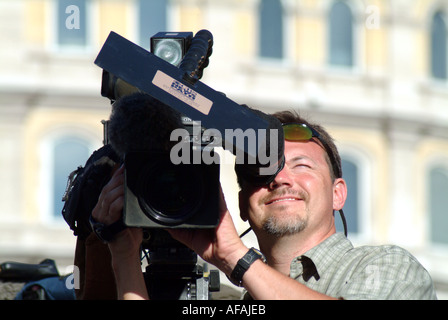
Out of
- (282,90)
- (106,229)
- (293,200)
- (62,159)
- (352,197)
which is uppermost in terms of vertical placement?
(282,90)

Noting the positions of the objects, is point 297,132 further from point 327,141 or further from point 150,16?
point 150,16

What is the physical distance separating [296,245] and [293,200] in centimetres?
15

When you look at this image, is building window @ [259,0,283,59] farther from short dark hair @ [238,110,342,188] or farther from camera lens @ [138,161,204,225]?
camera lens @ [138,161,204,225]

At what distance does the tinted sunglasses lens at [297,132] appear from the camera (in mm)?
4375

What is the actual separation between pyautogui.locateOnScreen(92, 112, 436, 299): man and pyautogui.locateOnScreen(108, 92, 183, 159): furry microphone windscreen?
11cm

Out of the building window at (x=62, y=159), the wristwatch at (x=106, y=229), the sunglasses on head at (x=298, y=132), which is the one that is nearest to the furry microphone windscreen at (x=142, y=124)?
the wristwatch at (x=106, y=229)

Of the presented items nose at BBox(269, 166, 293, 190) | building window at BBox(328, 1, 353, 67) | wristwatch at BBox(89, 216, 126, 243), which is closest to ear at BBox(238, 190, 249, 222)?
nose at BBox(269, 166, 293, 190)

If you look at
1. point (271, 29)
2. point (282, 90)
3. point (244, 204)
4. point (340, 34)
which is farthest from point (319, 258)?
point (340, 34)

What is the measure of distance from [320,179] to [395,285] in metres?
0.68

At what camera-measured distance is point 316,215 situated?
4.23 m

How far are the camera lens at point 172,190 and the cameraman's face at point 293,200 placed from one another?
61 cm

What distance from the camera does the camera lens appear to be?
3.59 m

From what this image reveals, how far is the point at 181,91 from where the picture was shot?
3469 mm
